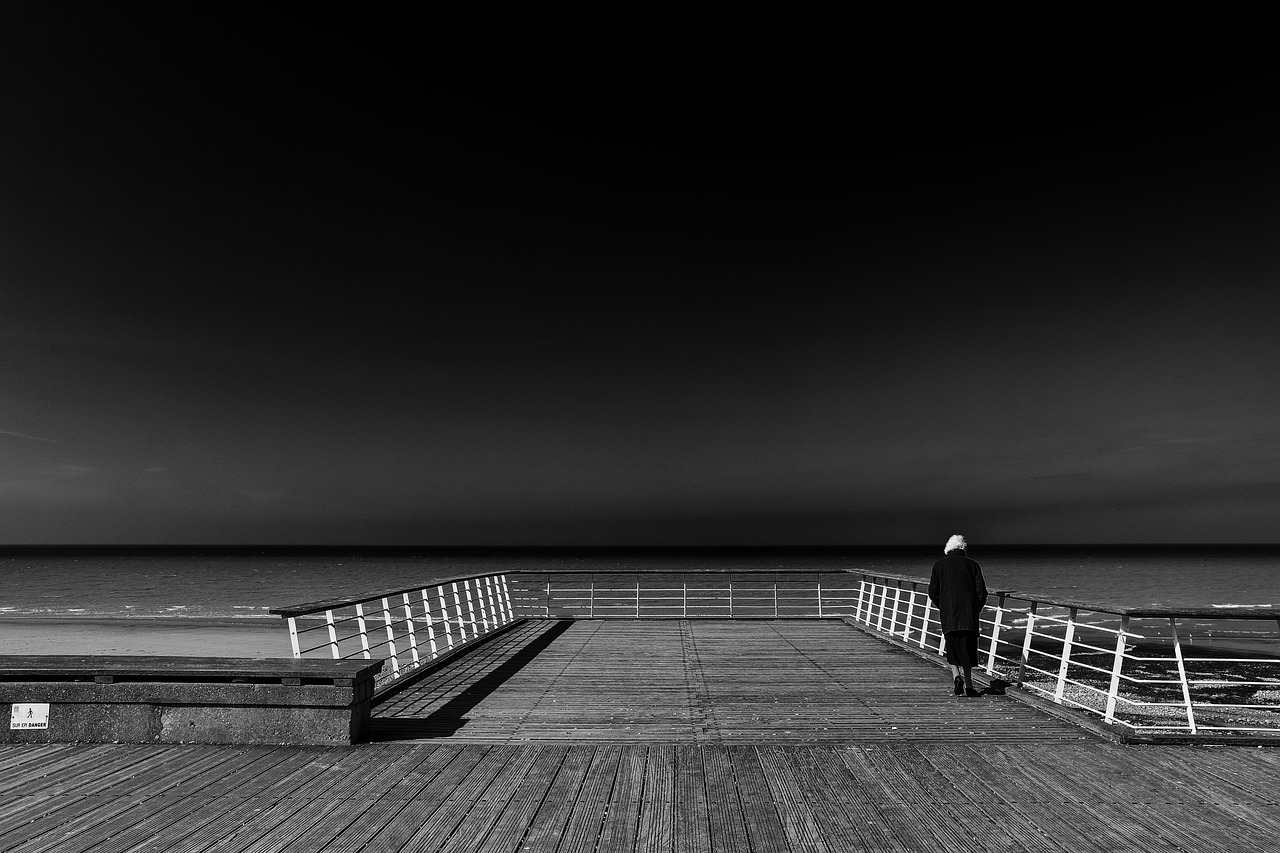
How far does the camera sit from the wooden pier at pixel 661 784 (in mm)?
3939

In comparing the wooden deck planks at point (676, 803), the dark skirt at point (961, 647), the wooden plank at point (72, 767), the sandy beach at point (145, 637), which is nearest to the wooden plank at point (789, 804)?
the wooden deck planks at point (676, 803)

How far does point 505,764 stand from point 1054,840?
3314mm

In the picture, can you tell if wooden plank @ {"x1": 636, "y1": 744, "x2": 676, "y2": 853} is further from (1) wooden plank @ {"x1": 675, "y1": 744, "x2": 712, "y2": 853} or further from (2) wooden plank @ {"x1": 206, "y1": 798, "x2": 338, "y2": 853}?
(2) wooden plank @ {"x1": 206, "y1": 798, "x2": 338, "y2": 853}

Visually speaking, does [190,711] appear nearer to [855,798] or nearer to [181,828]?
[181,828]

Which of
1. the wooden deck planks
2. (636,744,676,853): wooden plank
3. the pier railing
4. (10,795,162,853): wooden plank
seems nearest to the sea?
the pier railing

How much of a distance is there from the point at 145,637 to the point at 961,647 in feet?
108

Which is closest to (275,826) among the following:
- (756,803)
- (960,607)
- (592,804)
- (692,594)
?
(592,804)

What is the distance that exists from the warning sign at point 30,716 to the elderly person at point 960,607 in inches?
298

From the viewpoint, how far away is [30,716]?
5.54 meters

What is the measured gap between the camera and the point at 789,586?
56.4 m

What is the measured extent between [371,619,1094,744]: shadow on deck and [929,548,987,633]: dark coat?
0.74 m

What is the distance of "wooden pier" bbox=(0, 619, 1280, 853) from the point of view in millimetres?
3939

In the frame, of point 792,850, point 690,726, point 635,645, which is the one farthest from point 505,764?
point 635,645

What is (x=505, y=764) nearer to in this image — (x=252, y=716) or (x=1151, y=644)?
(x=252, y=716)
